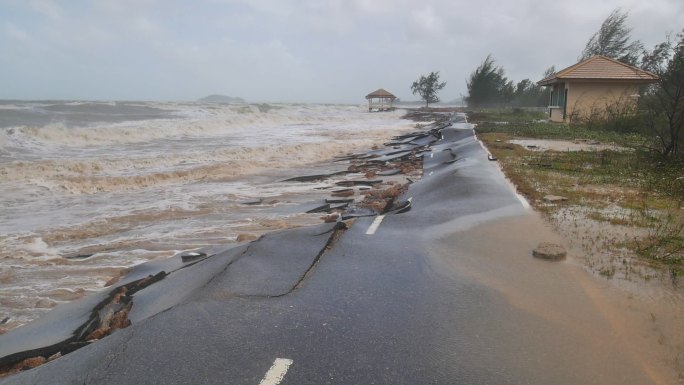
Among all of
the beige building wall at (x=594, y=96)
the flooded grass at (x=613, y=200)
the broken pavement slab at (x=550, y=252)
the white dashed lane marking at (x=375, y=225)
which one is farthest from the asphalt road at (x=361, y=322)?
the beige building wall at (x=594, y=96)

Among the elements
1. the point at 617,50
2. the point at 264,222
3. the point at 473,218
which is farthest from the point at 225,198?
the point at 617,50

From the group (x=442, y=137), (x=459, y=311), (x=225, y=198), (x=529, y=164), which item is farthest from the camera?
(x=442, y=137)

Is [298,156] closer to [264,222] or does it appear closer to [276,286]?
[264,222]

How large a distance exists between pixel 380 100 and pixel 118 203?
218ft

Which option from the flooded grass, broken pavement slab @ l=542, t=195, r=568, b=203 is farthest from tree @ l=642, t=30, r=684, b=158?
broken pavement slab @ l=542, t=195, r=568, b=203

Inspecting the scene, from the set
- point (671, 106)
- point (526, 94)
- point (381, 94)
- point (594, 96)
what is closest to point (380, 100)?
point (381, 94)

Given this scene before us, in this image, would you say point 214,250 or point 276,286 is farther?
point 214,250

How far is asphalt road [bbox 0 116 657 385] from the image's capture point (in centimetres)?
319

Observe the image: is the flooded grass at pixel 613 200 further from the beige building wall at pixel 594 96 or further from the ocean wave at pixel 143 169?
the beige building wall at pixel 594 96

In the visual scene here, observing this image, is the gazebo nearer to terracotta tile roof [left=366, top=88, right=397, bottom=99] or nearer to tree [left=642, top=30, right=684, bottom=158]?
terracotta tile roof [left=366, top=88, right=397, bottom=99]

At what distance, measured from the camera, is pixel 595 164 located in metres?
12.2

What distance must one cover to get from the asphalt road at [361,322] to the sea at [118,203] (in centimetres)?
120

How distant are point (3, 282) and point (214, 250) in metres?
2.77

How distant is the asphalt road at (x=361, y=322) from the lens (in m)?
3.19
